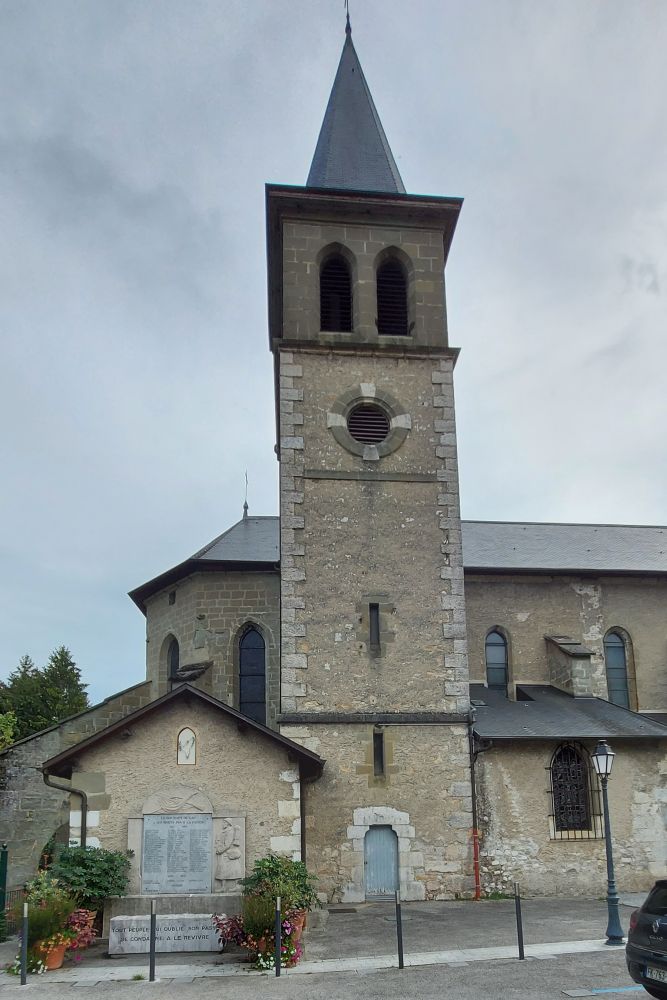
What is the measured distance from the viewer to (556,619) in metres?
22.9

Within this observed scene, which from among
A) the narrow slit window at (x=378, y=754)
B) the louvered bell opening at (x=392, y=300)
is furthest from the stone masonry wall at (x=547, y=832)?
the louvered bell opening at (x=392, y=300)

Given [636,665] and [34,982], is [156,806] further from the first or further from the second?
[636,665]

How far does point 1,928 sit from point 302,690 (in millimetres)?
6598

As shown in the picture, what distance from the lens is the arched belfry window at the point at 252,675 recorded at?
69.7 feet

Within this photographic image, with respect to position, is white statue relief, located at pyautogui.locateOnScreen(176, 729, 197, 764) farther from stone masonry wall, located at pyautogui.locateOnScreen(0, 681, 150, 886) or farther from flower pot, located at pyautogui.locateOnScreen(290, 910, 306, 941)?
stone masonry wall, located at pyautogui.locateOnScreen(0, 681, 150, 886)

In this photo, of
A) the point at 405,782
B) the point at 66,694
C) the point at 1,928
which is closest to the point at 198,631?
the point at 405,782

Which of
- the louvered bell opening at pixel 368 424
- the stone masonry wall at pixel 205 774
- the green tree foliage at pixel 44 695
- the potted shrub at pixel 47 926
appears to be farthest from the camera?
the green tree foliage at pixel 44 695

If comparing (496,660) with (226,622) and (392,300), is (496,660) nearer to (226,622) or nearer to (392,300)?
(226,622)

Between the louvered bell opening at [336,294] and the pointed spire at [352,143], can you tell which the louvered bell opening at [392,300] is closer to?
the louvered bell opening at [336,294]

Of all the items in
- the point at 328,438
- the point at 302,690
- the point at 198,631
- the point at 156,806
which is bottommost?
the point at 156,806

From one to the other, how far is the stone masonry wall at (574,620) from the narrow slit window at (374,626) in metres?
4.43

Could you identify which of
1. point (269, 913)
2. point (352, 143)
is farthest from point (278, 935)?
point (352, 143)

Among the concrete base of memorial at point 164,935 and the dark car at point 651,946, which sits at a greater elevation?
the dark car at point 651,946

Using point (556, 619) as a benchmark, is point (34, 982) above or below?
below
